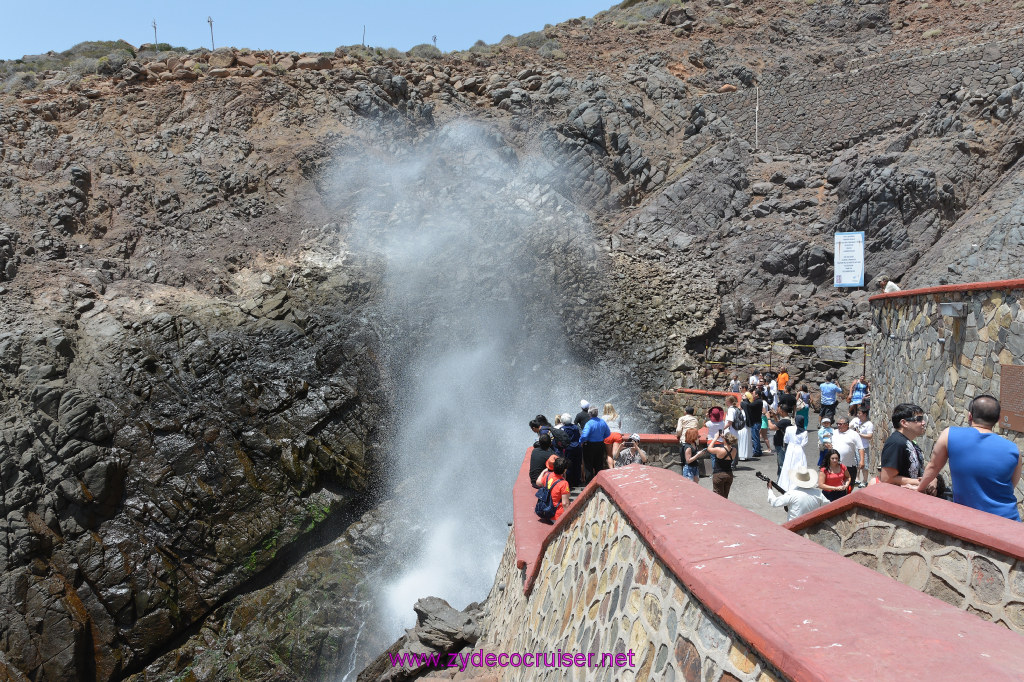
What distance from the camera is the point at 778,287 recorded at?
22453mm

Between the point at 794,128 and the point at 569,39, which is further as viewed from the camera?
the point at 569,39

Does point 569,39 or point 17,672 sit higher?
point 569,39

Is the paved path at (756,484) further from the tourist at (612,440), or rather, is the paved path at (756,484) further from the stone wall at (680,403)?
the stone wall at (680,403)

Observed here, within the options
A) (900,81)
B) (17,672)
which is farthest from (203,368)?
(900,81)

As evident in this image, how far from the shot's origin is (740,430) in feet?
37.8

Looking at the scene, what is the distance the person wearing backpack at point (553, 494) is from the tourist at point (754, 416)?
6501 millimetres

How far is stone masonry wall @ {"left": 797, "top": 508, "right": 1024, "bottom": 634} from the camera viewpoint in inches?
126

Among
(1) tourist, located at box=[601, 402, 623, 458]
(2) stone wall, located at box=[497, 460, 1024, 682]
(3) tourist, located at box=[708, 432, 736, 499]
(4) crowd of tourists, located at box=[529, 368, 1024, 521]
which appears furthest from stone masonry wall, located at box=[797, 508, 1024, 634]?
(1) tourist, located at box=[601, 402, 623, 458]

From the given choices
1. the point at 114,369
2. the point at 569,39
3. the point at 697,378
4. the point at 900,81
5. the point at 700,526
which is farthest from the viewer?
the point at 569,39

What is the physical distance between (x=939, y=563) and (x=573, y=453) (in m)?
5.52

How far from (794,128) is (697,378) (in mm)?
13153

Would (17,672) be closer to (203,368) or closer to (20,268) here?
(203,368)

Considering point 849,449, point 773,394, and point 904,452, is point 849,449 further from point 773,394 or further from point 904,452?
point 773,394

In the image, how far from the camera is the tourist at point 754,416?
12219 millimetres
